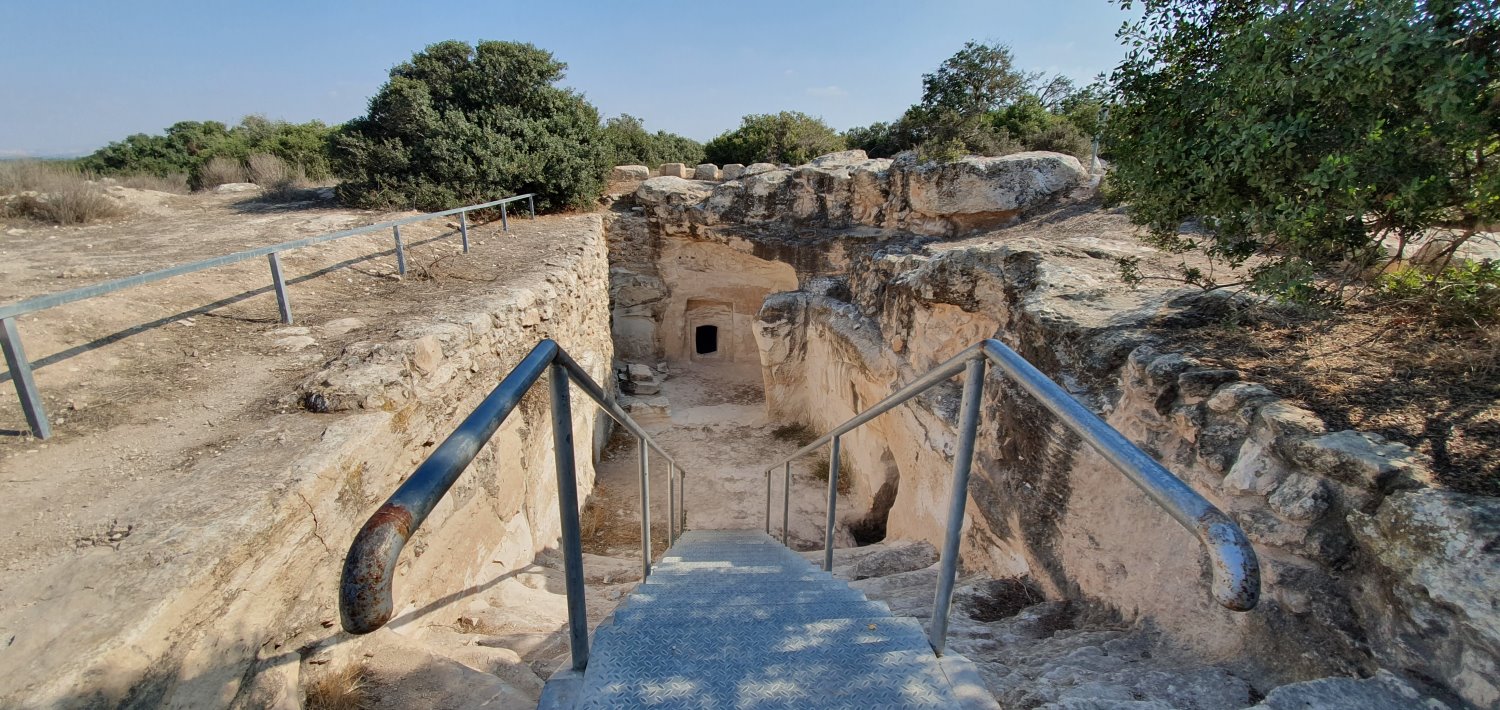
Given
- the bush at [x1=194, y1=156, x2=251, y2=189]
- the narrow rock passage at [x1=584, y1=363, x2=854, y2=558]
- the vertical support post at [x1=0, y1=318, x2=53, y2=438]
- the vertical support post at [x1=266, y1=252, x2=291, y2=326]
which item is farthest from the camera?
the bush at [x1=194, y1=156, x2=251, y2=189]

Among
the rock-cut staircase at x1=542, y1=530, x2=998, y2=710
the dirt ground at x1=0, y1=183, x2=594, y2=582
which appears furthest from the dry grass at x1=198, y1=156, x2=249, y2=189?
the rock-cut staircase at x1=542, y1=530, x2=998, y2=710

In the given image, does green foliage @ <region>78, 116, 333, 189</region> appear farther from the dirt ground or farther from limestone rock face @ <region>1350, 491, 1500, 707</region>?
limestone rock face @ <region>1350, 491, 1500, 707</region>

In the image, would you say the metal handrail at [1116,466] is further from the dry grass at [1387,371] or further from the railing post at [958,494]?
the dry grass at [1387,371]

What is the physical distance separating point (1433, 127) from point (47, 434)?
5937mm

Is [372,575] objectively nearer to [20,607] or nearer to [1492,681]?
[20,607]

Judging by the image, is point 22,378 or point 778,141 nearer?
point 22,378

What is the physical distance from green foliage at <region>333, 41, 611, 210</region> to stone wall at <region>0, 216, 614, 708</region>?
773 centimetres

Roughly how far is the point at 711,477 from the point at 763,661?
7703 millimetres

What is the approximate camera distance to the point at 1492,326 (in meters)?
2.54

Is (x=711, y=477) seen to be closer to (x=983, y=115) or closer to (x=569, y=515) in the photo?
(x=569, y=515)

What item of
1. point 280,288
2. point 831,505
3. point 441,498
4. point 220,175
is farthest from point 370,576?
point 220,175

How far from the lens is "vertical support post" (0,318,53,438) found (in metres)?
2.52

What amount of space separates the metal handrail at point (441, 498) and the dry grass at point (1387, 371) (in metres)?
2.58

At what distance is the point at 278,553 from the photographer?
2.31 m
